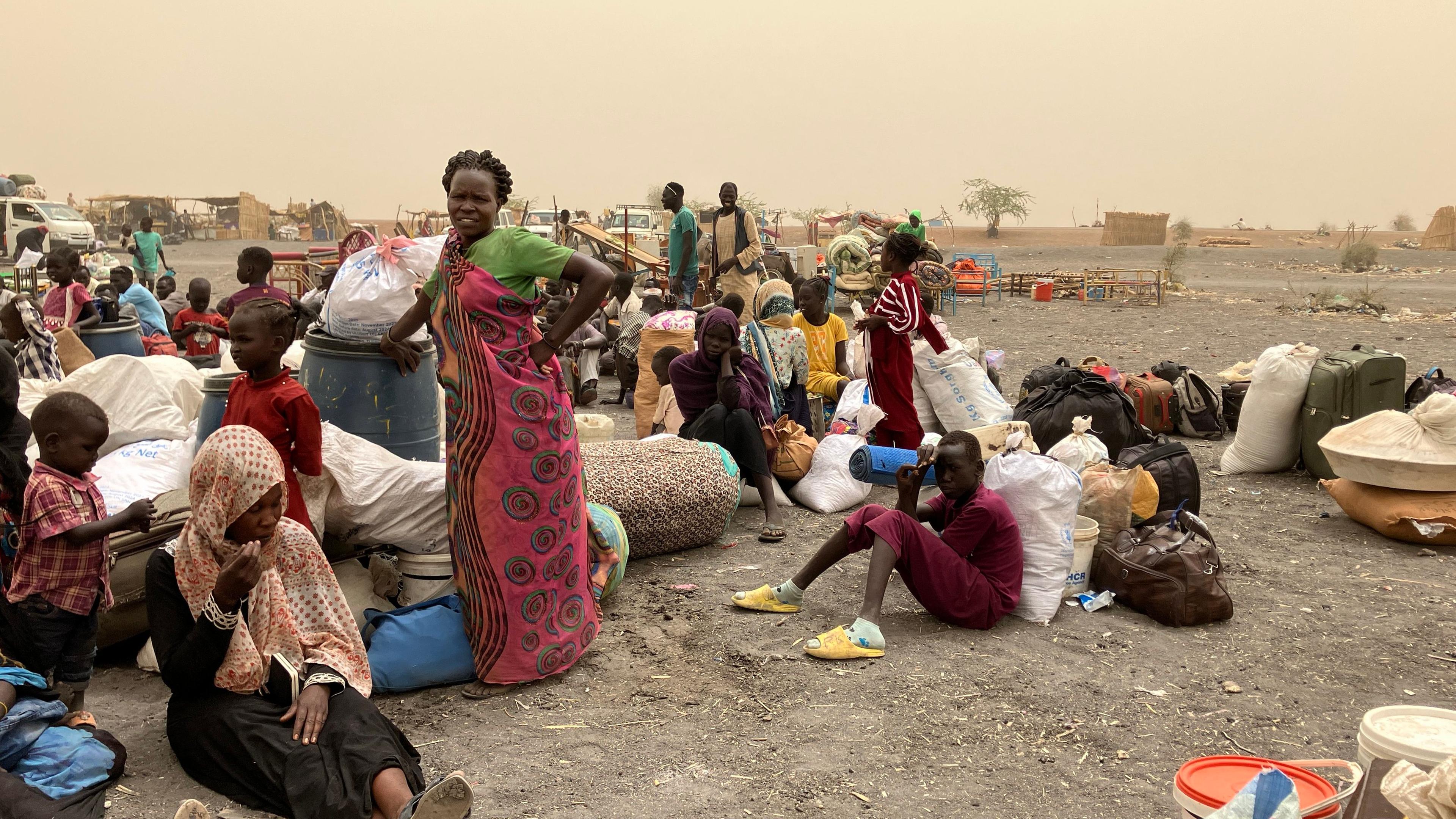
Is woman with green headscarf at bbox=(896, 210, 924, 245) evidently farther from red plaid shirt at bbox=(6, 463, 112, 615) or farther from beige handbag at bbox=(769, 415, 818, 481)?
red plaid shirt at bbox=(6, 463, 112, 615)

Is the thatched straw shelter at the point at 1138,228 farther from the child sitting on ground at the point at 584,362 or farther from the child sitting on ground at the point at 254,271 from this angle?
the child sitting on ground at the point at 254,271

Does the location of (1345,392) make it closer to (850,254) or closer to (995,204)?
(850,254)

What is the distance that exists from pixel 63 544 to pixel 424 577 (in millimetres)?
1300

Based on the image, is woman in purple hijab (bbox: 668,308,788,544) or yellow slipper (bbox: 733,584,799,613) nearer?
yellow slipper (bbox: 733,584,799,613)

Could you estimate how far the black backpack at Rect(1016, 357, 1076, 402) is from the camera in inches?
293

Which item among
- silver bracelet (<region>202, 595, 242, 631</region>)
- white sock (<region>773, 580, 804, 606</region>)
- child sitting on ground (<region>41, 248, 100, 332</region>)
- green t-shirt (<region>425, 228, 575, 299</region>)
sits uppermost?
green t-shirt (<region>425, 228, 575, 299</region>)

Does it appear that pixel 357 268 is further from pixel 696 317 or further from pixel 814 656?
pixel 696 317

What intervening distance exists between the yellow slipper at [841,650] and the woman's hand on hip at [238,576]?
2182mm

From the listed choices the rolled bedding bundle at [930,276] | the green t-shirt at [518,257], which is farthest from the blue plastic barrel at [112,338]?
the rolled bedding bundle at [930,276]

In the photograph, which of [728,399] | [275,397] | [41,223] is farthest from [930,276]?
[41,223]

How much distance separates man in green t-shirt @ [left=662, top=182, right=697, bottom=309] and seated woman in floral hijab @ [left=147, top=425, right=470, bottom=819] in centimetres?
826

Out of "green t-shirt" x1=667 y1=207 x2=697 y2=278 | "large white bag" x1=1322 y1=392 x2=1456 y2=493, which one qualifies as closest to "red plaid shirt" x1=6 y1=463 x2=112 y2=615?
"large white bag" x1=1322 y1=392 x2=1456 y2=493

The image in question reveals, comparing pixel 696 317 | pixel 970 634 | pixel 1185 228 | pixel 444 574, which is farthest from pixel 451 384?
pixel 1185 228

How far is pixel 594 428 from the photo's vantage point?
682cm
